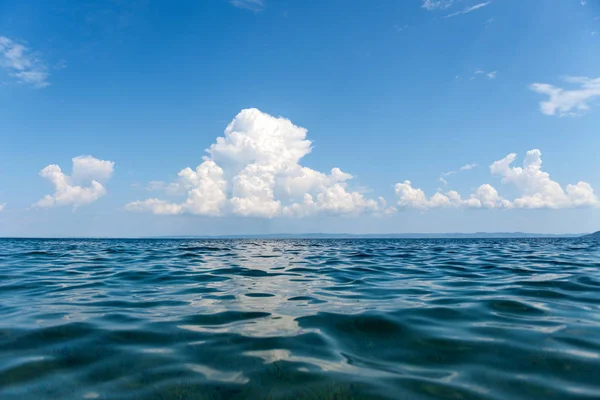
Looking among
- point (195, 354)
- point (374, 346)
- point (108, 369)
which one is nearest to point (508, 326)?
point (374, 346)

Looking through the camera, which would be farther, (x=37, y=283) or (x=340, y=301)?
(x=37, y=283)

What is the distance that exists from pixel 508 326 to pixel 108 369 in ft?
24.5

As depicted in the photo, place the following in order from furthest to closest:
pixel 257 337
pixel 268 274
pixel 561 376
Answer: pixel 268 274 → pixel 257 337 → pixel 561 376

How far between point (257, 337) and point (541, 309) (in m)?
7.08

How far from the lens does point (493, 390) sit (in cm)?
448

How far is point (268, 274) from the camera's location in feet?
54.0

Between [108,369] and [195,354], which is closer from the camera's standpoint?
[108,369]

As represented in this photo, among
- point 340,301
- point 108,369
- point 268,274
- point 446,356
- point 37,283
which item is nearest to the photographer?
point 108,369

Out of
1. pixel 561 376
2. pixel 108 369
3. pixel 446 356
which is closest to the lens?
pixel 561 376

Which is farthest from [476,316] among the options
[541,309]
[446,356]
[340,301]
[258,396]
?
[258,396]

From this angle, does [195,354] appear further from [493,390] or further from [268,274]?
[268,274]

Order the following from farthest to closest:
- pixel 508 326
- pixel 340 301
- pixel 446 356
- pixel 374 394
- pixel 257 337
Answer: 1. pixel 340 301
2. pixel 508 326
3. pixel 257 337
4. pixel 446 356
5. pixel 374 394

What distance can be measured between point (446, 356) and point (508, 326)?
8.07 feet

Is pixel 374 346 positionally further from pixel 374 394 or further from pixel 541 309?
pixel 541 309
